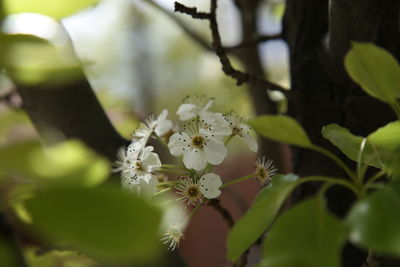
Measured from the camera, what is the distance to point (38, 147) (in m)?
0.11

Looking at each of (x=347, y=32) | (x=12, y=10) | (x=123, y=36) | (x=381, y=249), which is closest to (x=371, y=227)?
(x=381, y=249)

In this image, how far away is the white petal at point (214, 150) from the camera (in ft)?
0.94

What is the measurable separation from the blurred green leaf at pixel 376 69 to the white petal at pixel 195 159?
0.12 metres

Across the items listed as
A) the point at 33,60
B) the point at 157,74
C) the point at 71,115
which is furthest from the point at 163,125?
the point at 157,74

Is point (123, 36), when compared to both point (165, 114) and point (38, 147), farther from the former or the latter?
point (38, 147)

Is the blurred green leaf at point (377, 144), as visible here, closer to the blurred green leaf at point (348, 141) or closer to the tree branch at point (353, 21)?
the blurred green leaf at point (348, 141)

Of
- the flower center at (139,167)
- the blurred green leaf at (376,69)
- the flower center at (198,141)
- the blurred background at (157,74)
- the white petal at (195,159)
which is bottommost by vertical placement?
the blurred background at (157,74)

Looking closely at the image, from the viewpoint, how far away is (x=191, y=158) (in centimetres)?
29

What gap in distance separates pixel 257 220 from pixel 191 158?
11 centimetres

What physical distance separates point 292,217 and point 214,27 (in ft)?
0.75

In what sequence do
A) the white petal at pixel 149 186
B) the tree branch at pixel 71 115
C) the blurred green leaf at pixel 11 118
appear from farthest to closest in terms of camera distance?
1. the blurred green leaf at pixel 11 118
2. the tree branch at pixel 71 115
3. the white petal at pixel 149 186

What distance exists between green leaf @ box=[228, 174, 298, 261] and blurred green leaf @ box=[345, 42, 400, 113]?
5 centimetres

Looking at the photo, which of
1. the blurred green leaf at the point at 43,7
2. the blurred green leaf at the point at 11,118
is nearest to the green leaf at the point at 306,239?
the blurred green leaf at the point at 43,7

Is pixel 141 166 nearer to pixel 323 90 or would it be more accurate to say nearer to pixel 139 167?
pixel 139 167
